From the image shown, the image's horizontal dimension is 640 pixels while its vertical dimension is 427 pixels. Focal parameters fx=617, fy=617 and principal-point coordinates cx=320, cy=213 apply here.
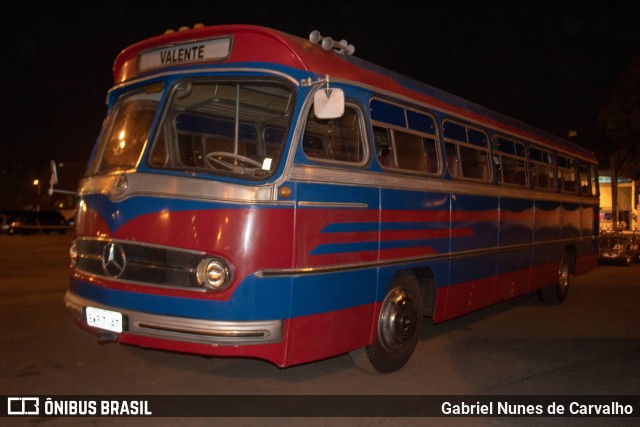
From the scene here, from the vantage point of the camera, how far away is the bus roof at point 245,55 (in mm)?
5195

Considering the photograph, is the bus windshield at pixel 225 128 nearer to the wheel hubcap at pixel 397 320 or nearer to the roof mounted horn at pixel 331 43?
the roof mounted horn at pixel 331 43

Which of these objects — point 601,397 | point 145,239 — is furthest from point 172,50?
point 601,397

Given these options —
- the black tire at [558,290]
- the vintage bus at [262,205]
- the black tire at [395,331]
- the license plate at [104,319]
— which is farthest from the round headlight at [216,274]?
the black tire at [558,290]

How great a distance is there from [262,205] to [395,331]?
2383 millimetres

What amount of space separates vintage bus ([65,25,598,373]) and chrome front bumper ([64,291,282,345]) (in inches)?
0.4

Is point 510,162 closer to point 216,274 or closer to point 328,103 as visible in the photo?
point 328,103

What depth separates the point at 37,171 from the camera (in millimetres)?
66438

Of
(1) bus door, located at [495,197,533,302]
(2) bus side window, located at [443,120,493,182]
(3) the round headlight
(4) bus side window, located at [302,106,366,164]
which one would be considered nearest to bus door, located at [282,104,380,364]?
(4) bus side window, located at [302,106,366,164]

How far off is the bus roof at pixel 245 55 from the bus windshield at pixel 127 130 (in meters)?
0.23

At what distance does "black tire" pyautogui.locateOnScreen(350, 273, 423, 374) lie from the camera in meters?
6.33

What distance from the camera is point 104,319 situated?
17.5 feet

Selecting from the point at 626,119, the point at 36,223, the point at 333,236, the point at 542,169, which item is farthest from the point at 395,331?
the point at 36,223

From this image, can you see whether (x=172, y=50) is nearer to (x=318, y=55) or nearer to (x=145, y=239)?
(x=318, y=55)

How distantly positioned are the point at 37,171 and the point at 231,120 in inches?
2661
